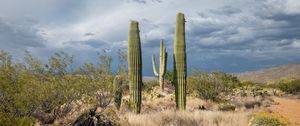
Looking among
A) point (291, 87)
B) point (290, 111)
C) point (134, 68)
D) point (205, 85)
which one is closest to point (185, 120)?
point (134, 68)

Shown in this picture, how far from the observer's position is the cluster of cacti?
59.9ft

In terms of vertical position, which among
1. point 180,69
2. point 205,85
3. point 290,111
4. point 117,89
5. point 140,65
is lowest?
point 290,111

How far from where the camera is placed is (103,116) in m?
12.5

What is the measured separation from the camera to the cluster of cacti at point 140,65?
59.9 feet

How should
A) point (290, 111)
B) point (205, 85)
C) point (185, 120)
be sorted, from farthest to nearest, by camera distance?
point (205, 85), point (290, 111), point (185, 120)

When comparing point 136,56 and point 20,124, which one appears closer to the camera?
point 20,124

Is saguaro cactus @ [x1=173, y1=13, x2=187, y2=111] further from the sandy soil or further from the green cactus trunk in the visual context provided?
the sandy soil

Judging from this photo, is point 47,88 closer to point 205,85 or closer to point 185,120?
point 185,120

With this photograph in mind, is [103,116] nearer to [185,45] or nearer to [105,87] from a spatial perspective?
[105,87]

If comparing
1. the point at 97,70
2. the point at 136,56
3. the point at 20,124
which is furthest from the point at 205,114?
the point at 20,124

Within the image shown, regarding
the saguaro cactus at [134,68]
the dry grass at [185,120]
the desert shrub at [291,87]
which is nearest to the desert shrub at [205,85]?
the saguaro cactus at [134,68]

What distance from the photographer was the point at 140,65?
1841 cm

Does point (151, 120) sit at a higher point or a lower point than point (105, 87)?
lower

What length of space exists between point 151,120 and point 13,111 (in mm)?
5003
